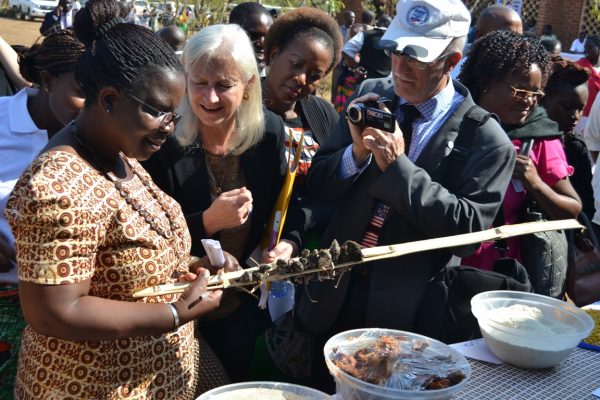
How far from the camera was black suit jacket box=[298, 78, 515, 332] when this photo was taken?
2322 millimetres

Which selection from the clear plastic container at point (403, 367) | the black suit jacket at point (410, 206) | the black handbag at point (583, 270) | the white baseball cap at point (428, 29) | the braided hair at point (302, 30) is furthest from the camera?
the braided hair at point (302, 30)

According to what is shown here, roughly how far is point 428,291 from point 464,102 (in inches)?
29.1

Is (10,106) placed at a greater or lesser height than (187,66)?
lesser

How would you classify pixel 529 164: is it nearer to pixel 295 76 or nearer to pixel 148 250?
pixel 295 76

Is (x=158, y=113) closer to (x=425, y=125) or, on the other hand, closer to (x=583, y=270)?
(x=425, y=125)

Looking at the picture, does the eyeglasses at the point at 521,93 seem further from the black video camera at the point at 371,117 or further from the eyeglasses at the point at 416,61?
the black video camera at the point at 371,117

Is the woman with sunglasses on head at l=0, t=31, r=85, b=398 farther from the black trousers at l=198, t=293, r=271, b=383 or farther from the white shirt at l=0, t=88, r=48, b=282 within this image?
the black trousers at l=198, t=293, r=271, b=383

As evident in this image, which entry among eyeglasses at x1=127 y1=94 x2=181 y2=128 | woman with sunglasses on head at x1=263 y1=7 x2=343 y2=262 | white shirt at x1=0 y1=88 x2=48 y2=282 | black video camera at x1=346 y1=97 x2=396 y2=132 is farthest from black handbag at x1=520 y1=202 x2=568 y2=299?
white shirt at x1=0 y1=88 x2=48 y2=282

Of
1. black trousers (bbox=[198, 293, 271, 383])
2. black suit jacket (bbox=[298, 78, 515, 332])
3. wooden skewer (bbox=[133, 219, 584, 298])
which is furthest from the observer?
black trousers (bbox=[198, 293, 271, 383])

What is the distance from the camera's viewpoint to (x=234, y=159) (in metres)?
2.79

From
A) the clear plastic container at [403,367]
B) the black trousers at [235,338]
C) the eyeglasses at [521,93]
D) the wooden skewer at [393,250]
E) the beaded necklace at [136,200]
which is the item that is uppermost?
the eyeglasses at [521,93]

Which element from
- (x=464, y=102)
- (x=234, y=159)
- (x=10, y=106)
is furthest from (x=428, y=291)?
(x=10, y=106)

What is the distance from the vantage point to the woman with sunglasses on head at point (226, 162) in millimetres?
2658

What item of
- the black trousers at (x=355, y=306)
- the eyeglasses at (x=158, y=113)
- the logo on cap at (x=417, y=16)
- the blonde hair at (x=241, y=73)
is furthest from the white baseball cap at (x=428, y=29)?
the eyeglasses at (x=158, y=113)
